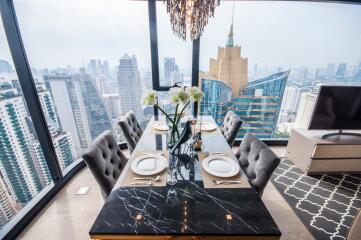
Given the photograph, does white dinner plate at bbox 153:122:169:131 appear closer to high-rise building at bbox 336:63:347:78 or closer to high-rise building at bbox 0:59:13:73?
high-rise building at bbox 0:59:13:73

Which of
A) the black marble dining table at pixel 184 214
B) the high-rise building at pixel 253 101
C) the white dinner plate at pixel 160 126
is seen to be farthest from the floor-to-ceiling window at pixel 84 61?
the black marble dining table at pixel 184 214

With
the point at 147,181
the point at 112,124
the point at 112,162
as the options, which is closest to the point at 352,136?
the point at 147,181

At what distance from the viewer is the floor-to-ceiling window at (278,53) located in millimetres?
2426

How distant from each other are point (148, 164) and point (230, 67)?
2.13 metres

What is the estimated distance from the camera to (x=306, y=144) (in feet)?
7.50

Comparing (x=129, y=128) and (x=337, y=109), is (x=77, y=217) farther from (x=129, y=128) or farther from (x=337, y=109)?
(x=337, y=109)

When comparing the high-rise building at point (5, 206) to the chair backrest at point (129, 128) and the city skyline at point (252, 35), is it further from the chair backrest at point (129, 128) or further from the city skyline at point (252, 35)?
the city skyline at point (252, 35)

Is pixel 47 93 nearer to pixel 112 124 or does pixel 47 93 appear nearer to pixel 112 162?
pixel 112 124

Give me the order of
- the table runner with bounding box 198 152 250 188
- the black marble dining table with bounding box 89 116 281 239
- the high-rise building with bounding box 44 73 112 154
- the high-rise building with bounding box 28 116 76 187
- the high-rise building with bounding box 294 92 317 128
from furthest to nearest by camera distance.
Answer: the high-rise building with bounding box 294 92 317 128 < the high-rise building with bounding box 44 73 112 154 < the high-rise building with bounding box 28 116 76 187 < the table runner with bounding box 198 152 250 188 < the black marble dining table with bounding box 89 116 281 239

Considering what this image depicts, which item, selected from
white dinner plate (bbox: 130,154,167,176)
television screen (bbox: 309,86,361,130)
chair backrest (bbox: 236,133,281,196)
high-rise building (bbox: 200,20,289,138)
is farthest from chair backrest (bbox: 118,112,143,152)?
television screen (bbox: 309,86,361,130)

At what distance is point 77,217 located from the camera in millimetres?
1677

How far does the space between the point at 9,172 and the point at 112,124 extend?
1.29m

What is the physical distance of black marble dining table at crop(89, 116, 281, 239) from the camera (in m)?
0.76

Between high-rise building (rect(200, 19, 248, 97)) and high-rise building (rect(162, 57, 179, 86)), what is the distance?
0.53 m
